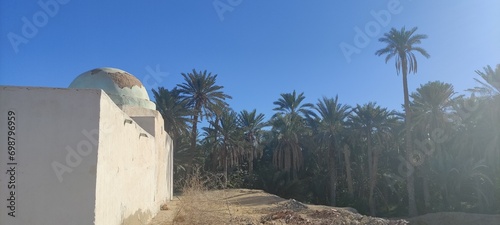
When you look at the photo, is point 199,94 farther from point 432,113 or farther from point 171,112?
point 432,113

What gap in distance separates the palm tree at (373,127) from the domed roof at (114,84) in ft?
91.2

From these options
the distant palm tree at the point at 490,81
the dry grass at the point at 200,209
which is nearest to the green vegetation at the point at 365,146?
the distant palm tree at the point at 490,81

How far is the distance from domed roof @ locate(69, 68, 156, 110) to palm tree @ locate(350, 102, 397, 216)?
2780 cm

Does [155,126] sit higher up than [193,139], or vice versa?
[193,139]

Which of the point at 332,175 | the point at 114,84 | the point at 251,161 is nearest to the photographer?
the point at 114,84

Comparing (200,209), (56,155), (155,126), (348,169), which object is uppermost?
(155,126)

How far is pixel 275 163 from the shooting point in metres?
39.0

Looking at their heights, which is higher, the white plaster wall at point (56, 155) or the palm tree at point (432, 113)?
the palm tree at point (432, 113)

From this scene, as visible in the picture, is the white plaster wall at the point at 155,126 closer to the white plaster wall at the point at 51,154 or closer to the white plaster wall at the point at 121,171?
the white plaster wall at the point at 121,171

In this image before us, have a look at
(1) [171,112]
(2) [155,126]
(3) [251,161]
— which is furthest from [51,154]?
(3) [251,161]

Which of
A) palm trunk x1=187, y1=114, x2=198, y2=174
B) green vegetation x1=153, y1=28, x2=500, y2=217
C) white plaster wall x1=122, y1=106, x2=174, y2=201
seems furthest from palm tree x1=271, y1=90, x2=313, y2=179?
white plaster wall x1=122, y1=106, x2=174, y2=201

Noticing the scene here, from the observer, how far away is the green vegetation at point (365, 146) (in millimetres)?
31719

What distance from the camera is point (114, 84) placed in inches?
507

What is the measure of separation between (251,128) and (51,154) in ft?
113
